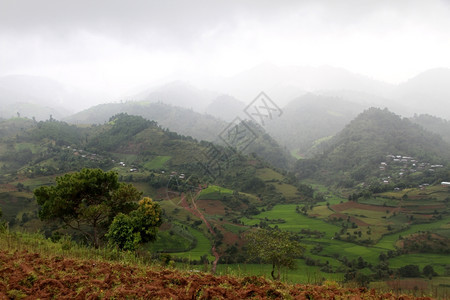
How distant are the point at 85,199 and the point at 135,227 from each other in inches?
200

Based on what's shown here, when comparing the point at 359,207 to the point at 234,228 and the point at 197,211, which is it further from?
the point at 197,211

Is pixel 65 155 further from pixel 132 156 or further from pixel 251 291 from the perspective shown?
pixel 251 291

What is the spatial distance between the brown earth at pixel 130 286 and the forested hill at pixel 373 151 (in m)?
95.9

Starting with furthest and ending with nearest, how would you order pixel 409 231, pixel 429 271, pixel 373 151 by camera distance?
pixel 373 151
pixel 409 231
pixel 429 271

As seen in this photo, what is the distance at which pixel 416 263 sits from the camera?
34.5 metres

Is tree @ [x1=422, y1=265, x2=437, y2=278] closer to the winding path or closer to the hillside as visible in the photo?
the winding path

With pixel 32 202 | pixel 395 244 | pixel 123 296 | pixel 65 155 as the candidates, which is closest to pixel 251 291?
pixel 123 296

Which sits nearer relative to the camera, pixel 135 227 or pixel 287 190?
pixel 135 227

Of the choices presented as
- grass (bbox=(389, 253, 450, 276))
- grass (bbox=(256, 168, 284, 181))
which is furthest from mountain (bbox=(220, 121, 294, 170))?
grass (bbox=(389, 253, 450, 276))

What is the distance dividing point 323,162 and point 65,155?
10582cm

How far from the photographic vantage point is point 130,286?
625 centimetres

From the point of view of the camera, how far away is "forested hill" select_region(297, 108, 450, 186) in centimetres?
9806

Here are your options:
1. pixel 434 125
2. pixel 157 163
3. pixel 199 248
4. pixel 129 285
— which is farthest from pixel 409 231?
pixel 434 125

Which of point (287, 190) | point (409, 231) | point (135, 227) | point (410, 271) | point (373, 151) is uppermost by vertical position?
point (373, 151)
